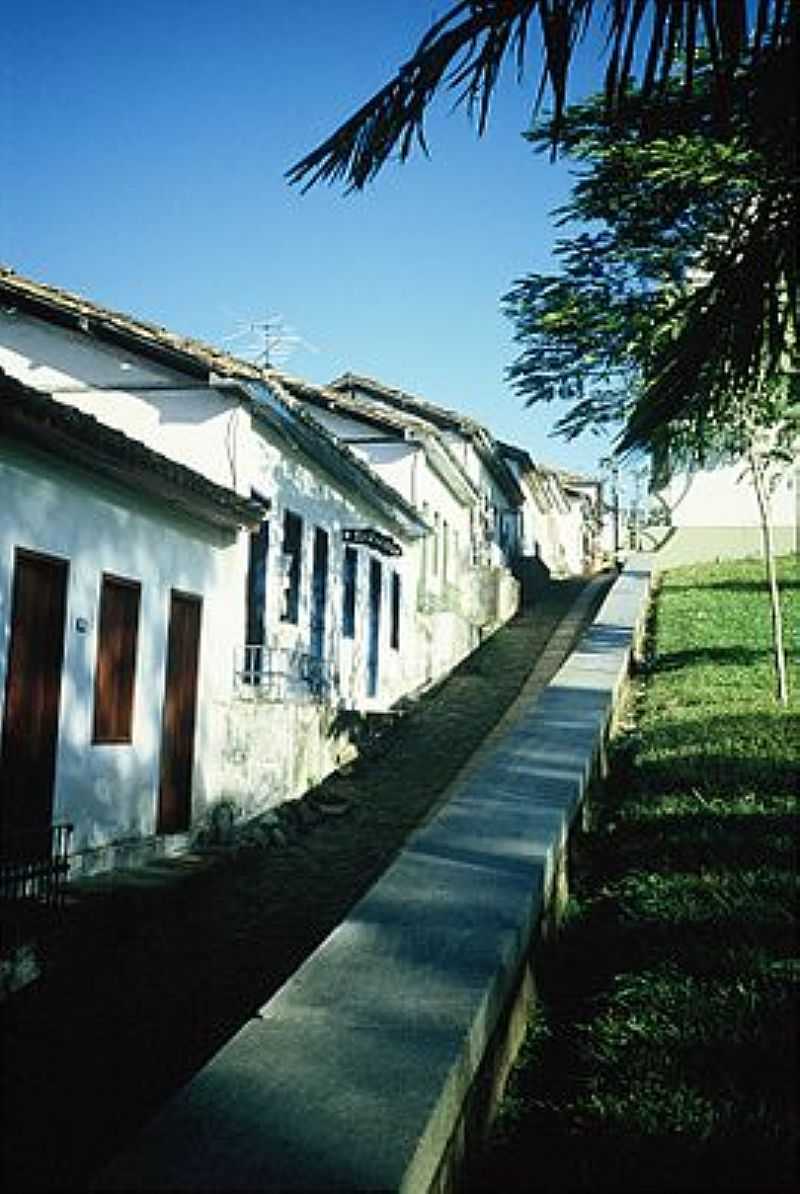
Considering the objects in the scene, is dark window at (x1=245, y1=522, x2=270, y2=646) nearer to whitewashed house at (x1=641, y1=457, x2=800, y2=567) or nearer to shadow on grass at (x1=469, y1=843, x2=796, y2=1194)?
shadow on grass at (x1=469, y1=843, x2=796, y2=1194)

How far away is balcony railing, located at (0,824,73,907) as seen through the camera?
684 cm

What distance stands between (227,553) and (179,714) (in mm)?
2089

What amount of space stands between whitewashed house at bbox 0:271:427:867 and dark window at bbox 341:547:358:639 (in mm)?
172

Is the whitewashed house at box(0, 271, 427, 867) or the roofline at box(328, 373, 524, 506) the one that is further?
the roofline at box(328, 373, 524, 506)

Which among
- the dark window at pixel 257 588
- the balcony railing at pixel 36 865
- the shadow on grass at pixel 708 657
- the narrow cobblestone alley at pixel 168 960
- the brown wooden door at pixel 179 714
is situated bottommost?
the narrow cobblestone alley at pixel 168 960

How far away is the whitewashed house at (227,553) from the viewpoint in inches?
360

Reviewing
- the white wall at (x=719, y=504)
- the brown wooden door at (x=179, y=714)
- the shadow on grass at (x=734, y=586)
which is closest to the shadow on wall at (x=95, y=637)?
the brown wooden door at (x=179, y=714)

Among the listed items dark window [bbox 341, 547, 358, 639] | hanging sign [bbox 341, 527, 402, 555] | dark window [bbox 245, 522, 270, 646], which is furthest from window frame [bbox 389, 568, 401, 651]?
dark window [bbox 245, 522, 270, 646]

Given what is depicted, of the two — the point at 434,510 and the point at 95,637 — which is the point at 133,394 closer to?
the point at 95,637

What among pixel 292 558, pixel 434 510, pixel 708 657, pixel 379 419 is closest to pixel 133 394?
pixel 292 558

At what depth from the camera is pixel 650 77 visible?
7.68ft

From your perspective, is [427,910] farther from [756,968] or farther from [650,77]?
[650,77]

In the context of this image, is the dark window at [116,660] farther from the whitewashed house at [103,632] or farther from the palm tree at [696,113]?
the palm tree at [696,113]

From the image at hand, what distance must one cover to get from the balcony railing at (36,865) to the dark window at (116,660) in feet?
3.56
